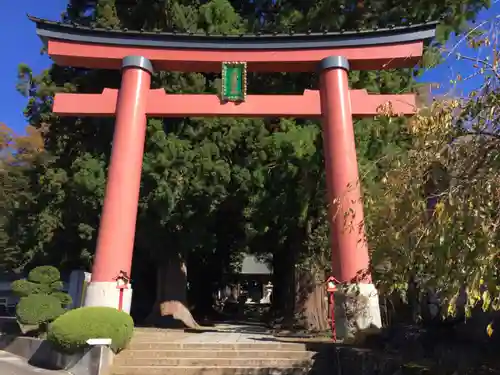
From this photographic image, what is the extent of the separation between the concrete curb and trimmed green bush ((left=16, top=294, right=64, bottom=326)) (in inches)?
13.2

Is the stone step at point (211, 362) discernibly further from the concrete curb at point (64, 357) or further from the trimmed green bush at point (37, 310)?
the trimmed green bush at point (37, 310)

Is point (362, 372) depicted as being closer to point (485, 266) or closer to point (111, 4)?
point (485, 266)

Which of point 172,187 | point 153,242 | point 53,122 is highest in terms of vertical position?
point 53,122

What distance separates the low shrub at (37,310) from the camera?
27.7ft

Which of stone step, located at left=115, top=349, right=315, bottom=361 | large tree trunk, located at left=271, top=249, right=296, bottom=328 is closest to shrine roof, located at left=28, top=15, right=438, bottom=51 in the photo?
large tree trunk, located at left=271, top=249, right=296, bottom=328

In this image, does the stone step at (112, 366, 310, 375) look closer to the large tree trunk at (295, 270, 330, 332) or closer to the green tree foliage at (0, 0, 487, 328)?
the green tree foliage at (0, 0, 487, 328)

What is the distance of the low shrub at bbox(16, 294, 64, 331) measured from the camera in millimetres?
8445

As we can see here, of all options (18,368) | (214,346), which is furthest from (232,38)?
(18,368)

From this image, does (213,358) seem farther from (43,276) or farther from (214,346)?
(43,276)

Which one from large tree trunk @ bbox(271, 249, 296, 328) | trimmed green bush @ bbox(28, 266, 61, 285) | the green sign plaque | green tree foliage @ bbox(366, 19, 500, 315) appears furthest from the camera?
large tree trunk @ bbox(271, 249, 296, 328)

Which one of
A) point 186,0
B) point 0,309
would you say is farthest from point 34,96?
point 0,309

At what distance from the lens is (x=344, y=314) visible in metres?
8.33

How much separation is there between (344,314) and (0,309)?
23969 millimetres

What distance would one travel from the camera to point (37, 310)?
8477 millimetres
